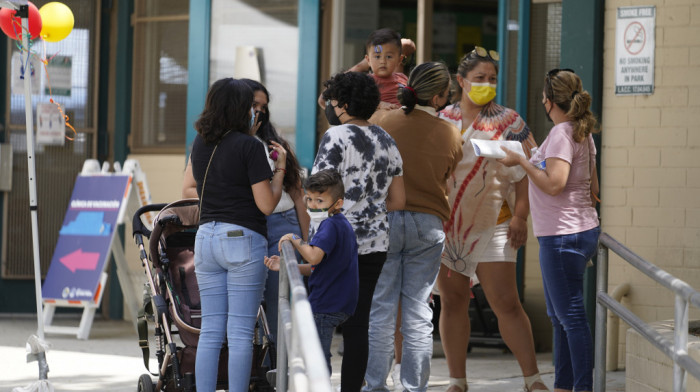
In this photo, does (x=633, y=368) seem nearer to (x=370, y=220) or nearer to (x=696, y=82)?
(x=370, y=220)

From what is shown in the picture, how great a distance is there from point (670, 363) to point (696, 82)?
217 cm

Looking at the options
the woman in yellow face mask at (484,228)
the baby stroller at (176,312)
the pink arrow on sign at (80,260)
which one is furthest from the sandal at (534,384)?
the pink arrow on sign at (80,260)

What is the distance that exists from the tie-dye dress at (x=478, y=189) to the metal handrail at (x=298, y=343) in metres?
1.49

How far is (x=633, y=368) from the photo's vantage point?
4777mm

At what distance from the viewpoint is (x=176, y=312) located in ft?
15.6

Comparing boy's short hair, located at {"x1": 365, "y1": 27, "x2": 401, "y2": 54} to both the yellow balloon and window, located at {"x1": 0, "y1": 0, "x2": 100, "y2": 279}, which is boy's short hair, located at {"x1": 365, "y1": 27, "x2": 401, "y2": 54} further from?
window, located at {"x1": 0, "y1": 0, "x2": 100, "y2": 279}

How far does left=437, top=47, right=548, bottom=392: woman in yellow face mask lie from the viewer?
16.6 feet

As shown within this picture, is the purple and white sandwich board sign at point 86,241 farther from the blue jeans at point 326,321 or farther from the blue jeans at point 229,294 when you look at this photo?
the blue jeans at point 326,321

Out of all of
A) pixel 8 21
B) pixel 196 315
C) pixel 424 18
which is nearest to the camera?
pixel 196 315

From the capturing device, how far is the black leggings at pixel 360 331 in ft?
13.8

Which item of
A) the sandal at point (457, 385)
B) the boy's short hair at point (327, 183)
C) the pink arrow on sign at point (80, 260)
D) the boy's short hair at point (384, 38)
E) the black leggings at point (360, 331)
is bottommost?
the sandal at point (457, 385)

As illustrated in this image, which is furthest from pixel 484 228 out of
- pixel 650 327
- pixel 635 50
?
pixel 635 50

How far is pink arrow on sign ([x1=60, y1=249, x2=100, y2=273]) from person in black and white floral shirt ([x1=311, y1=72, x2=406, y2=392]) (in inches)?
162

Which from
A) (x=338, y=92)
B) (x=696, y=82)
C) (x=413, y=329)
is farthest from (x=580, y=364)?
(x=696, y=82)
